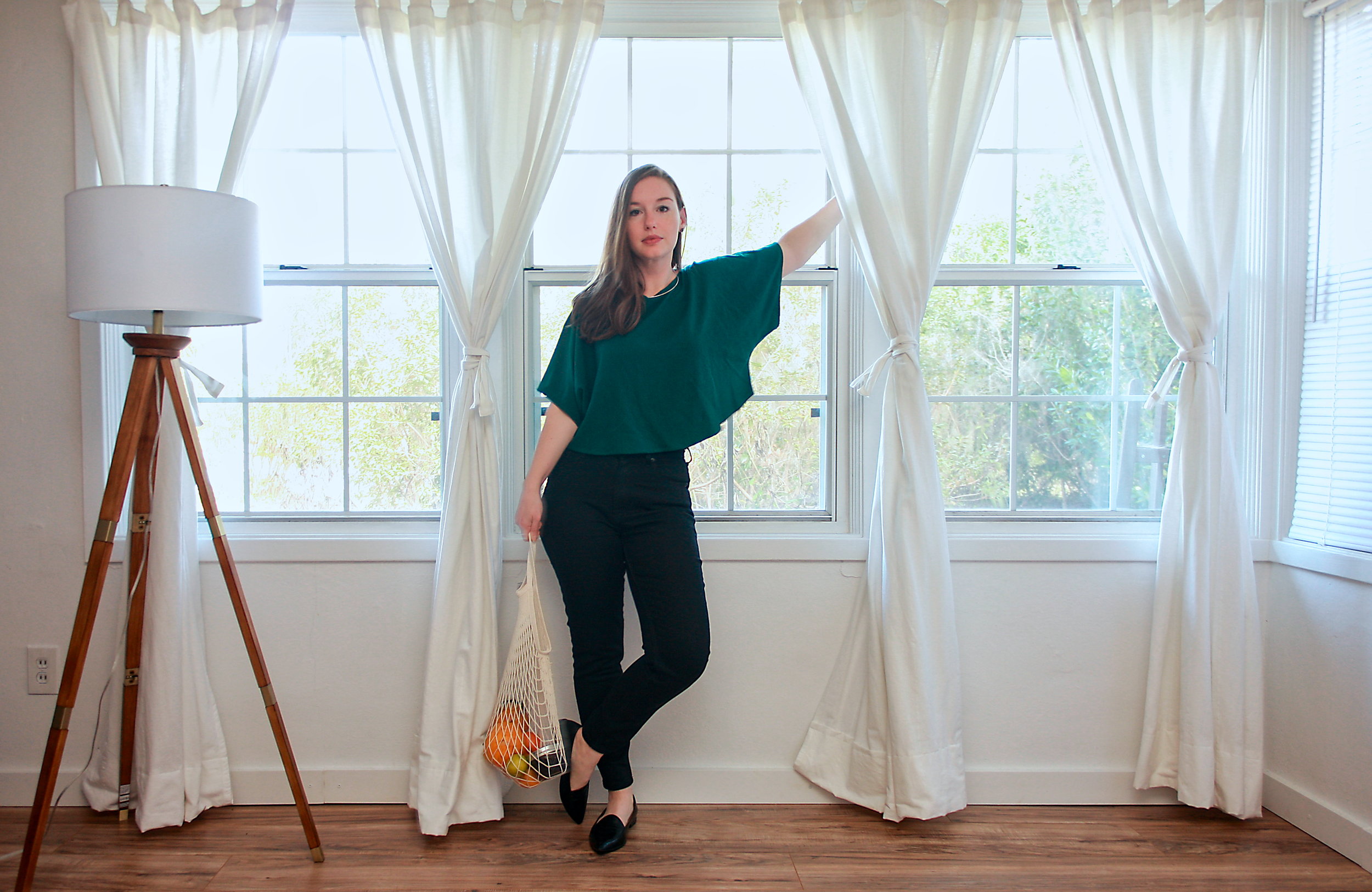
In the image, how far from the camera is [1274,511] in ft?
7.66

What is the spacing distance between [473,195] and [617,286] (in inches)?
21.8

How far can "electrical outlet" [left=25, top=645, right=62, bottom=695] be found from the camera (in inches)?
91.0

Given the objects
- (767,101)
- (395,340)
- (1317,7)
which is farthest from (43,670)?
(1317,7)

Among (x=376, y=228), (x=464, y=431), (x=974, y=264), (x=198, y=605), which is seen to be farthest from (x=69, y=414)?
(x=974, y=264)

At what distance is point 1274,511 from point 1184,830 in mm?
987

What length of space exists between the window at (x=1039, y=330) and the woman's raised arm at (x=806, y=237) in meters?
0.45

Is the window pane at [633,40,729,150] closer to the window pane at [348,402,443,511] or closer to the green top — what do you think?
the green top

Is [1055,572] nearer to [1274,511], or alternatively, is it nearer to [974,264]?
[1274,511]

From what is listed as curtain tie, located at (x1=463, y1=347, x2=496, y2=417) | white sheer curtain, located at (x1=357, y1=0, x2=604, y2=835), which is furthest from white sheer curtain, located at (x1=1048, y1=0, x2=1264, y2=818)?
curtain tie, located at (x1=463, y1=347, x2=496, y2=417)

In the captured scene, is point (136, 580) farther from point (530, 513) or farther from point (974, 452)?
point (974, 452)

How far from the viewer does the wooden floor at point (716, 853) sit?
1.92m

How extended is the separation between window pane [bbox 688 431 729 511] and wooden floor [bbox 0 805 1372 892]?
930 millimetres

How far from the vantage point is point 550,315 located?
245 cm

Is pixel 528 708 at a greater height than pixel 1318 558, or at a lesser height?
lesser
